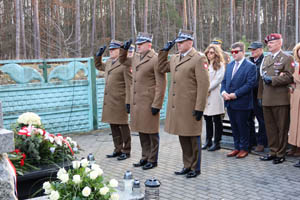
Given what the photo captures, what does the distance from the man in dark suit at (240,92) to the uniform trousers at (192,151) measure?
129 centimetres

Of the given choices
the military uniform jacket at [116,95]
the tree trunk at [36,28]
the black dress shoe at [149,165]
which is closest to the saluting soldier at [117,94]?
the military uniform jacket at [116,95]

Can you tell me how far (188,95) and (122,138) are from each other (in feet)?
6.17

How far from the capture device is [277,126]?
6.61 m

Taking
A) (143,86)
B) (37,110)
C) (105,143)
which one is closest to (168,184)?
(143,86)

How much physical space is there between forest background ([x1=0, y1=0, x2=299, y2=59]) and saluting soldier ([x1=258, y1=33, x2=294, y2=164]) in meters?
6.21

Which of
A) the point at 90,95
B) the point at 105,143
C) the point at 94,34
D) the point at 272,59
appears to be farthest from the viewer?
the point at 94,34

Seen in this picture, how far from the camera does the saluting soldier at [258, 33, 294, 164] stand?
247 inches

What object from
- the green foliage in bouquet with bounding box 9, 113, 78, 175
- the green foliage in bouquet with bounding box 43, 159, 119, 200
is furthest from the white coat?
the green foliage in bouquet with bounding box 43, 159, 119, 200

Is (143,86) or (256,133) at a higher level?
(143,86)

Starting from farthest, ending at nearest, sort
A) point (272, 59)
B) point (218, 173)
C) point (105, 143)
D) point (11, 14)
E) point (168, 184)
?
point (11, 14), point (105, 143), point (272, 59), point (218, 173), point (168, 184)

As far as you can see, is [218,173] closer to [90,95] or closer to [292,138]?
[292,138]

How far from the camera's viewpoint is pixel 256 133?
7520mm

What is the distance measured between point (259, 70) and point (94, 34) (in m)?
23.5

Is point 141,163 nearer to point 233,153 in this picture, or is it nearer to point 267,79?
point 233,153
